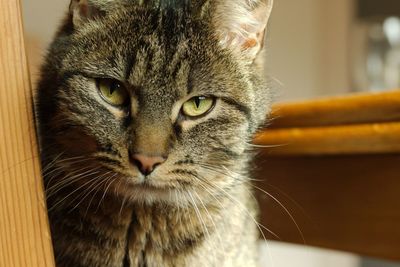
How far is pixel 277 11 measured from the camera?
91.0 inches

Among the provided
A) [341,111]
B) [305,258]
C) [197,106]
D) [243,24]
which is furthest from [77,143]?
[305,258]

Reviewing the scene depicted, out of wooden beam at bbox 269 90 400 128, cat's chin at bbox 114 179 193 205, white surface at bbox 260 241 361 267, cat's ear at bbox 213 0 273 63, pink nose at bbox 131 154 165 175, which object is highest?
cat's ear at bbox 213 0 273 63

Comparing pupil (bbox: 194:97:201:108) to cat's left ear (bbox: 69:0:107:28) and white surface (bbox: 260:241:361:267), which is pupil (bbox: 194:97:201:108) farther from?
white surface (bbox: 260:241:361:267)

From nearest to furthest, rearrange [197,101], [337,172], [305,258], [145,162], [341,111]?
[145,162]
[197,101]
[341,111]
[337,172]
[305,258]

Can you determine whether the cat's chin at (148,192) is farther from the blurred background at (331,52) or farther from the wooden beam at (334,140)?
the blurred background at (331,52)

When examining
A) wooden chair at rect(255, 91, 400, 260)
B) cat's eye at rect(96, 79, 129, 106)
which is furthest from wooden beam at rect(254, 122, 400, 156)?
cat's eye at rect(96, 79, 129, 106)

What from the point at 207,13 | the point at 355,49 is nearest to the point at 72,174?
the point at 207,13

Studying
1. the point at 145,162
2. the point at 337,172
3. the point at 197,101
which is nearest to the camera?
the point at 145,162

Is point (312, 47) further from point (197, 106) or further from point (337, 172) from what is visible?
point (197, 106)

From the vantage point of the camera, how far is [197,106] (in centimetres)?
81

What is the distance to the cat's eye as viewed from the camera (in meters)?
0.77

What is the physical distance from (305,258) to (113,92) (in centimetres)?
187

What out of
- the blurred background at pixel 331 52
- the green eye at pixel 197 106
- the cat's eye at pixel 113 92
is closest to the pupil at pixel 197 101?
the green eye at pixel 197 106

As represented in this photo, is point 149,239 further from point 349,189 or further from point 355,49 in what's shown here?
point 355,49
